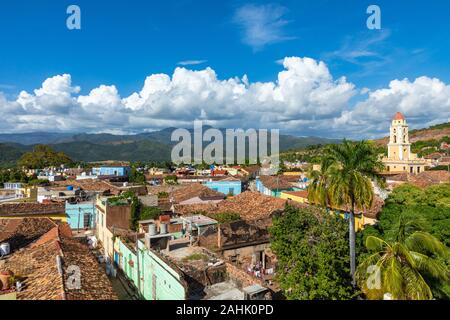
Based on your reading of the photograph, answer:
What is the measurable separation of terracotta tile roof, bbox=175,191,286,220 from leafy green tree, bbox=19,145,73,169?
8192cm

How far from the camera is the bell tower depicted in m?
54.1

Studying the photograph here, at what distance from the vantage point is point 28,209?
26.0 m

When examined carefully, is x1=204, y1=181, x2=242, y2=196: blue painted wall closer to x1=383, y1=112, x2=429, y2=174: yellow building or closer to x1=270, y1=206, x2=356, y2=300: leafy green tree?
x1=383, y1=112, x2=429, y2=174: yellow building

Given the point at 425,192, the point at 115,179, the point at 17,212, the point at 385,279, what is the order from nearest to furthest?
the point at 385,279, the point at 425,192, the point at 17,212, the point at 115,179

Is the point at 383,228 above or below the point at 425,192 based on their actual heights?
below

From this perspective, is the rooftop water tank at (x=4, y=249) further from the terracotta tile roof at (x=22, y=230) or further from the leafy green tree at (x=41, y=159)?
the leafy green tree at (x=41, y=159)

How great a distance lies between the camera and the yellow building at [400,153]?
2092 inches

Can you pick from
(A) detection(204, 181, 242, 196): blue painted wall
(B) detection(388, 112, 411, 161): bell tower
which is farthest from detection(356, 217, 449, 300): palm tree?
(B) detection(388, 112, 411, 161): bell tower

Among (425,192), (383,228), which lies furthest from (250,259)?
(425,192)

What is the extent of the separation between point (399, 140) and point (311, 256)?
5025 cm

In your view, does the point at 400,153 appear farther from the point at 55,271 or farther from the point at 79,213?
the point at 55,271
